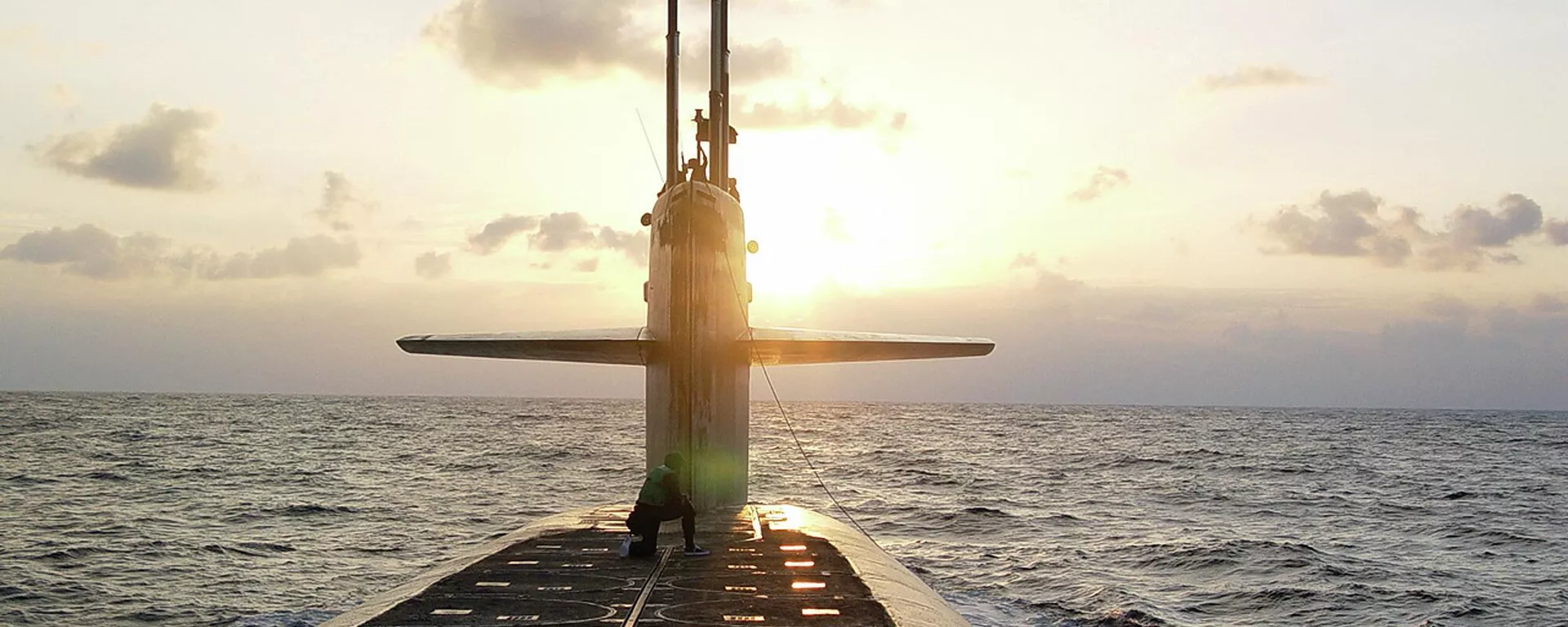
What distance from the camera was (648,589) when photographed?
39.3ft

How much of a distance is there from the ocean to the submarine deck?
411 cm

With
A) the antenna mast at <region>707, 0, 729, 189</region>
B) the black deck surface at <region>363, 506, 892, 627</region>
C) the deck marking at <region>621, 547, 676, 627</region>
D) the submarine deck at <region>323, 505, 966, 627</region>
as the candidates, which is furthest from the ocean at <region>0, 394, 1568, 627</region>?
the antenna mast at <region>707, 0, 729, 189</region>

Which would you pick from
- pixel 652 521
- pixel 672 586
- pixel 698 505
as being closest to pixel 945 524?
pixel 698 505

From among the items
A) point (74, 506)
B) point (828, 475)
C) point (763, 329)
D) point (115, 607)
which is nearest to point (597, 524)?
point (763, 329)

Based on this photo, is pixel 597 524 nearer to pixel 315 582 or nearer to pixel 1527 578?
pixel 315 582

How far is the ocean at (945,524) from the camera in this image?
19938 mm

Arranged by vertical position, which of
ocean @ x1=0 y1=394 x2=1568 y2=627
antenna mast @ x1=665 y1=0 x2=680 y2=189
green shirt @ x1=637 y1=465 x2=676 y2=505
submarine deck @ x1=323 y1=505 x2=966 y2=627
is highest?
antenna mast @ x1=665 y1=0 x2=680 y2=189

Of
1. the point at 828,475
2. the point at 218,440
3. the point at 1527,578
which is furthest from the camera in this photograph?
the point at 218,440

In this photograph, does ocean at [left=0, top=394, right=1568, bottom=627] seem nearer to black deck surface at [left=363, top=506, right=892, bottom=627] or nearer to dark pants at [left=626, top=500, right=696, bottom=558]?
black deck surface at [left=363, top=506, right=892, bottom=627]

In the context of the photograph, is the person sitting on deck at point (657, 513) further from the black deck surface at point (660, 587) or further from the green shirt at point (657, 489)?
the black deck surface at point (660, 587)

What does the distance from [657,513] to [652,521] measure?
15cm

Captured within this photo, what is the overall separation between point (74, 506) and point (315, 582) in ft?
49.0

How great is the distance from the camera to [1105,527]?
30016mm

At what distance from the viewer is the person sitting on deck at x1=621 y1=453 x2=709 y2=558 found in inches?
550
